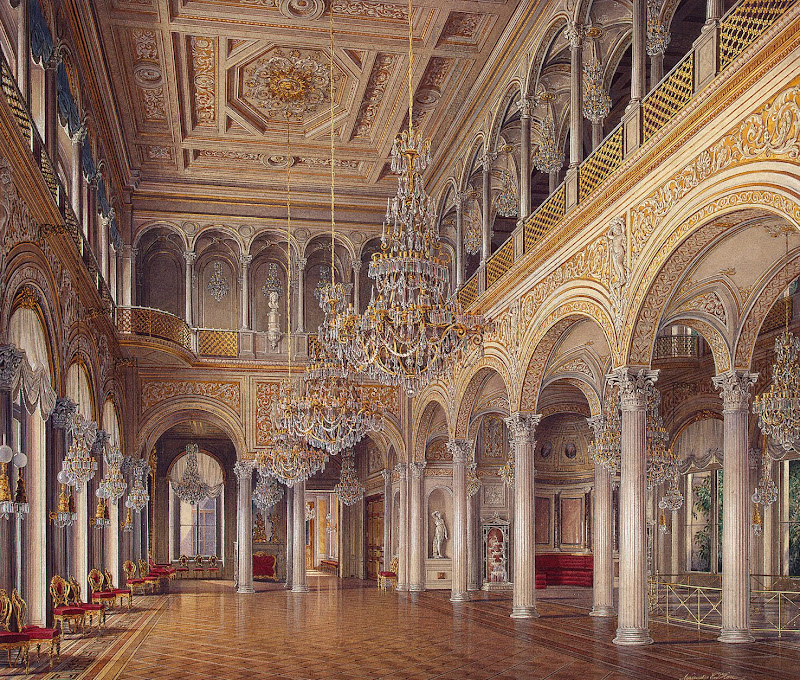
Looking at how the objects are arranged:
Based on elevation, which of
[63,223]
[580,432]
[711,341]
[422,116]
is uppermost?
[422,116]

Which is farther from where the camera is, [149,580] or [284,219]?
[284,219]

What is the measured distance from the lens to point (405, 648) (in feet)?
37.4

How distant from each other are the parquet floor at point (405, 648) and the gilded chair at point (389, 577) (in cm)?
463

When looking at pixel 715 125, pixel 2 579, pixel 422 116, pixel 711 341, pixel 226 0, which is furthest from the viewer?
pixel 422 116

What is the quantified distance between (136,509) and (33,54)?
502 inches

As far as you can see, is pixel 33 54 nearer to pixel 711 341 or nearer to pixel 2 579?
pixel 2 579

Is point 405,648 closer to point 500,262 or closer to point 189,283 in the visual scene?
point 500,262

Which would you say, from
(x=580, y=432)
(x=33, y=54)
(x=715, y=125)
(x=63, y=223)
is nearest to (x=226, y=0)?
(x=33, y=54)

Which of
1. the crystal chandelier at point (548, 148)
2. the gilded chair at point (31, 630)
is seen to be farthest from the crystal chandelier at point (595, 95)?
the gilded chair at point (31, 630)

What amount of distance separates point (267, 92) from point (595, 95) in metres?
7.14

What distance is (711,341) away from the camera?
42.1 feet

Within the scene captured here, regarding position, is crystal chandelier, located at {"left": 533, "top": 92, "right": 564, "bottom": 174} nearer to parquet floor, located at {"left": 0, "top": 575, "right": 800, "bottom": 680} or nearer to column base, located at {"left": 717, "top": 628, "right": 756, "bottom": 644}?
parquet floor, located at {"left": 0, "top": 575, "right": 800, "bottom": 680}

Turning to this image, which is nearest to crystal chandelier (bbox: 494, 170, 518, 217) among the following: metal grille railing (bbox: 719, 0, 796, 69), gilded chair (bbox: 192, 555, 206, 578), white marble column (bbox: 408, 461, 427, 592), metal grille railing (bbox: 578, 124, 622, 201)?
metal grille railing (bbox: 578, 124, 622, 201)

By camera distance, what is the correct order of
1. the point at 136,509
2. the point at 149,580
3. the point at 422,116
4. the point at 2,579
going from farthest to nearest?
the point at 136,509 → the point at 149,580 → the point at 422,116 → the point at 2,579
